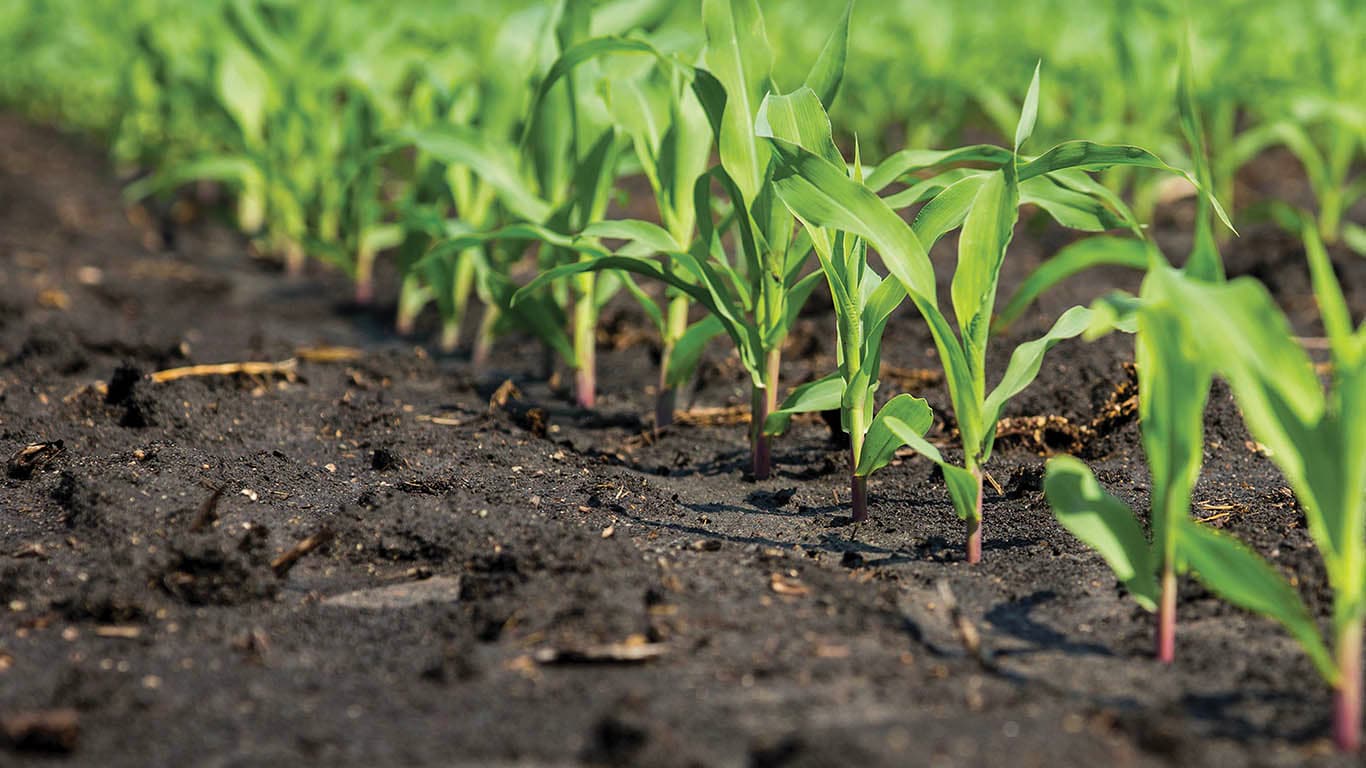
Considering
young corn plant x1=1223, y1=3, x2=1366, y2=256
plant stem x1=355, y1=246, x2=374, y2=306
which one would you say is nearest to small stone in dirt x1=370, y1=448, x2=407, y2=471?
plant stem x1=355, y1=246, x2=374, y2=306

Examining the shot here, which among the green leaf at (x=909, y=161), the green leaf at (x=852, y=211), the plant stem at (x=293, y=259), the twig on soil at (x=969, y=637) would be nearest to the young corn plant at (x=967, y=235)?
the green leaf at (x=852, y=211)

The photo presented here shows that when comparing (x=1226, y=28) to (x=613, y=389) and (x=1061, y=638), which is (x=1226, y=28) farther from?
(x=1061, y=638)

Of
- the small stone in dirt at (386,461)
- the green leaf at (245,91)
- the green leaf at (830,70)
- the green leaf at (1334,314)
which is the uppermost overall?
the green leaf at (245,91)

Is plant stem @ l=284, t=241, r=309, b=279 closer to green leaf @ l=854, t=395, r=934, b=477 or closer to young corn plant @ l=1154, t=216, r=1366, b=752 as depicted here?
green leaf @ l=854, t=395, r=934, b=477

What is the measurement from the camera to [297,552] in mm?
2086

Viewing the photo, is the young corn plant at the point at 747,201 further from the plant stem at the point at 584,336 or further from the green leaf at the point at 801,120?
the plant stem at the point at 584,336

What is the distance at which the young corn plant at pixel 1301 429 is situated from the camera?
1.41 m

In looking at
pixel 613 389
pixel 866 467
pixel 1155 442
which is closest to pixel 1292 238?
pixel 613 389

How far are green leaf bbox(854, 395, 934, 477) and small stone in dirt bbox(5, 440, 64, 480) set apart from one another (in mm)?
1644

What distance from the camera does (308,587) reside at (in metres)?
2.06

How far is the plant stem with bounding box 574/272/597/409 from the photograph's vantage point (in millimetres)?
3088

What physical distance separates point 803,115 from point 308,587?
A: 1.14 metres

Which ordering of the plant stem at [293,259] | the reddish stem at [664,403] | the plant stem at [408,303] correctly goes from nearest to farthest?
the reddish stem at [664,403] → the plant stem at [408,303] → the plant stem at [293,259]

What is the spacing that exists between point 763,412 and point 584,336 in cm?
69
